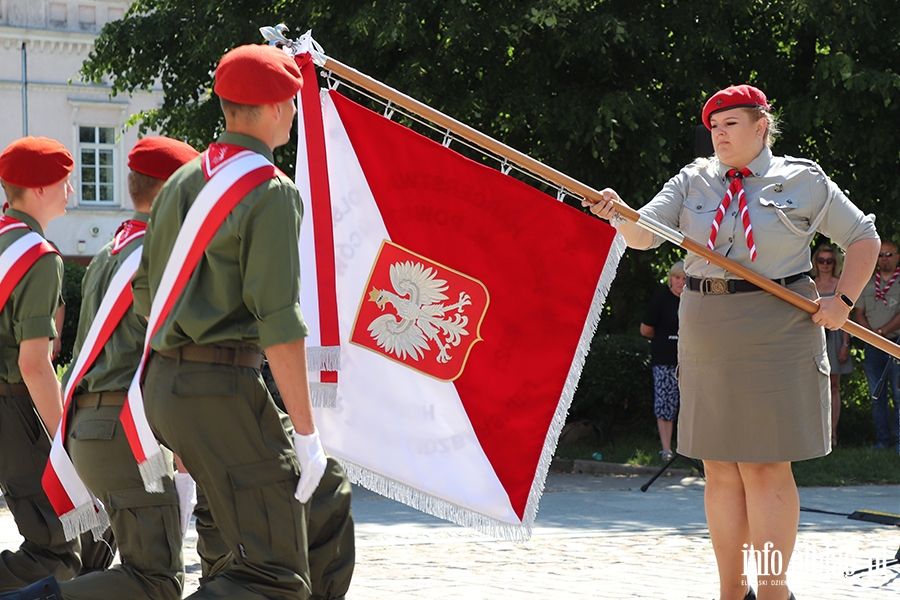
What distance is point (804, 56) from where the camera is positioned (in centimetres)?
1446

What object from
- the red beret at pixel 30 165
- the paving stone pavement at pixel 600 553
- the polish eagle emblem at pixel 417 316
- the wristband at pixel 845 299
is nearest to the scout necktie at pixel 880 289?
the paving stone pavement at pixel 600 553

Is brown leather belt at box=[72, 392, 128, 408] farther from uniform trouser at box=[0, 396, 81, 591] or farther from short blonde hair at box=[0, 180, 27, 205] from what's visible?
short blonde hair at box=[0, 180, 27, 205]

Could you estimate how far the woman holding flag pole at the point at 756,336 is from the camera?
5.01m

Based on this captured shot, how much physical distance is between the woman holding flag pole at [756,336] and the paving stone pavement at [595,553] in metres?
0.82

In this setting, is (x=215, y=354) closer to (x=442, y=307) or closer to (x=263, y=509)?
(x=263, y=509)

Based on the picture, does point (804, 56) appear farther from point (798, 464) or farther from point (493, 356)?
point (493, 356)

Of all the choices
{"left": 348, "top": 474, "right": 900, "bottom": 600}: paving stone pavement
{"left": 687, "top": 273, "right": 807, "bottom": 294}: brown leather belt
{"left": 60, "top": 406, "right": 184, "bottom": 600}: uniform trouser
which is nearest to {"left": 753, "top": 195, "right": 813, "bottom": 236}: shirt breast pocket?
{"left": 687, "top": 273, "right": 807, "bottom": 294}: brown leather belt

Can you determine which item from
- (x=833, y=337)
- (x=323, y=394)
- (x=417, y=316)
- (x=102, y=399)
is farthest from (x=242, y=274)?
(x=833, y=337)

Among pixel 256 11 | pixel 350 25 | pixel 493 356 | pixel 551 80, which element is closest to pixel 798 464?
pixel 551 80

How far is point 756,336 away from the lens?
16.5 feet

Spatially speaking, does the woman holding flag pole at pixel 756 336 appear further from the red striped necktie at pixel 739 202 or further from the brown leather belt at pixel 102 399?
the brown leather belt at pixel 102 399

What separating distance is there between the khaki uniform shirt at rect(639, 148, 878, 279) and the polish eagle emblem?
36.7 inches

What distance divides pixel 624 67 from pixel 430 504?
10103 millimetres

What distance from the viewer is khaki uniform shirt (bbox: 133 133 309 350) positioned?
11.5 ft
